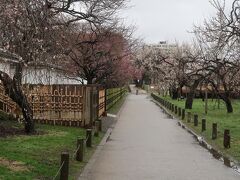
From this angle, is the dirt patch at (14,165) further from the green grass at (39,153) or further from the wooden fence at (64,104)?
the wooden fence at (64,104)

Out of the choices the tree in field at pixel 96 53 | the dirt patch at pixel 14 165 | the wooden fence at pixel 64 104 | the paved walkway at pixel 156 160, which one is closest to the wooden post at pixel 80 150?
the paved walkway at pixel 156 160

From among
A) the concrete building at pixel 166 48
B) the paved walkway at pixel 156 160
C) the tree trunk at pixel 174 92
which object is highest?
the concrete building at pixel 166 48

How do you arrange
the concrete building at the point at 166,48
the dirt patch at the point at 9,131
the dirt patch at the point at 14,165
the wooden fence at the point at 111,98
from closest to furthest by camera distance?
the dirt patch at the point at 14,165, the dirt patch at the point at 9,131, the wooden fence at the point at 111,98, the concrete building at the point at 166,48

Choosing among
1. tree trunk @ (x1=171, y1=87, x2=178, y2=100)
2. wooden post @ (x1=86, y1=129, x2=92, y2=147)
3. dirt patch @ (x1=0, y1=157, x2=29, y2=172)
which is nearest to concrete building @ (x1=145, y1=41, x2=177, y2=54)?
tree trunk @ (x1=171, y1=87, x2=178, y2=100)

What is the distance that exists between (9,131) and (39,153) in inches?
166

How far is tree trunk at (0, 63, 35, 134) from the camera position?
1527 cm

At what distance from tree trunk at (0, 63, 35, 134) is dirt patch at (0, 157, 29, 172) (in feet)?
15.2

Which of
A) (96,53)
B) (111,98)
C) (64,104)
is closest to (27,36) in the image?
(64,104)

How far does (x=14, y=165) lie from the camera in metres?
10.5

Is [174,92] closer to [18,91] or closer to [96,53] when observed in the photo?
[96,53]

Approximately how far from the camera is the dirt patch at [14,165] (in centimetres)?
1006

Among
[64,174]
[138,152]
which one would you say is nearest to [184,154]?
[138,152]

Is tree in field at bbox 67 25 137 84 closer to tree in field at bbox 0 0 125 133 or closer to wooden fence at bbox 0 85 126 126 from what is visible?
wooden fence at bbox 0 85 126 126

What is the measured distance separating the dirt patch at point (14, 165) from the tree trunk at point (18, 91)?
4.64m
